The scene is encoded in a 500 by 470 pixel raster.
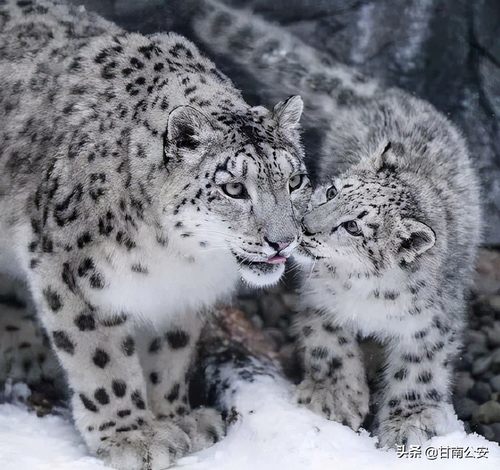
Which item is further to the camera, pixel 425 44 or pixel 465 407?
pixel 425 44

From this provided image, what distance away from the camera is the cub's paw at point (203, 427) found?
5105 millimetres

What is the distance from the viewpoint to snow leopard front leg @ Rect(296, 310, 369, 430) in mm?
5230

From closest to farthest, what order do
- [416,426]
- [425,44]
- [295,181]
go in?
[295,181] < [416,426] < [425,44]

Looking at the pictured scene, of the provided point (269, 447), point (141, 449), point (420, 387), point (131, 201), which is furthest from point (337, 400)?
point (131, 201)

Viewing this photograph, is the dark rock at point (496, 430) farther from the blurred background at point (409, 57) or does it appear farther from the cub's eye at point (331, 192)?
the cub's eye at point (331, 192)

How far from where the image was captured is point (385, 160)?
529 centimetres

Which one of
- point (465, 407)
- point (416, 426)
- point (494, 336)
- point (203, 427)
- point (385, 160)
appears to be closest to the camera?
point (416, 426)

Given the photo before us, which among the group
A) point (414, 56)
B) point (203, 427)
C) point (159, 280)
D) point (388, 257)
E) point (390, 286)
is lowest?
point (203, 427)

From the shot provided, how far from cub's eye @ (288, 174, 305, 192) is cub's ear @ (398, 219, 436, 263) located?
569mm

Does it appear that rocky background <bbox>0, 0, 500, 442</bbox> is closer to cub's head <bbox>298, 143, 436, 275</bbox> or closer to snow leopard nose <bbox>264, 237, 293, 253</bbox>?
cub's head <bbox>298, 143, 436, 275</bbox>

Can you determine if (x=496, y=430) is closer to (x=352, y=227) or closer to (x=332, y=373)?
(x=332, y=373)

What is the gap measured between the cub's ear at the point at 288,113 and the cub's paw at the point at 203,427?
5.08 feet

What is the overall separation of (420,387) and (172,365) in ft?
4.10

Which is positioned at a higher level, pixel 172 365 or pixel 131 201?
pixel 131 201
